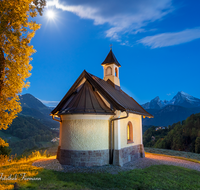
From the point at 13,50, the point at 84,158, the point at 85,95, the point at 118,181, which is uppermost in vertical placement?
the point at 13,50

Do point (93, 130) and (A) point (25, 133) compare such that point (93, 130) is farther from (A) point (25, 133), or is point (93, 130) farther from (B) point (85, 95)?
(A) point (25, 133)

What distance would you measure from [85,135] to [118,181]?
3.33 meters

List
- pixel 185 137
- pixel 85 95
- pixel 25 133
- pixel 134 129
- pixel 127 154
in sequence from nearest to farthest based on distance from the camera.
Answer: pixel 85 95 < pixel 127 154 < pixel 134 129 < pixel 185 137 < pixel 25 133

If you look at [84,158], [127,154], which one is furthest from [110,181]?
[127,154]

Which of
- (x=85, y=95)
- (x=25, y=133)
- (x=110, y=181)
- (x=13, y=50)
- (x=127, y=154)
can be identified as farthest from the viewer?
(x=25, y=133)

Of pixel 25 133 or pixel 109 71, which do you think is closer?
A: pixel 109 71

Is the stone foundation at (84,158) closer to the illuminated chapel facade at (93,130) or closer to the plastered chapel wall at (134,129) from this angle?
the illuminated chapel facade at (93,130)

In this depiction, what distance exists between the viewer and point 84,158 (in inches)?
353

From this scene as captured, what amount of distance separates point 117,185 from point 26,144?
56696 millimetres

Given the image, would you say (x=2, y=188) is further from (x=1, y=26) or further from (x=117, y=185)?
(x=1, y=26)

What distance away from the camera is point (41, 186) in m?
5.59

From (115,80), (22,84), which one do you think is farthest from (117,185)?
(115,80)

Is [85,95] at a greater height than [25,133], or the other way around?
[85,95]

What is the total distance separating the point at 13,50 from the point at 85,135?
5.92m
